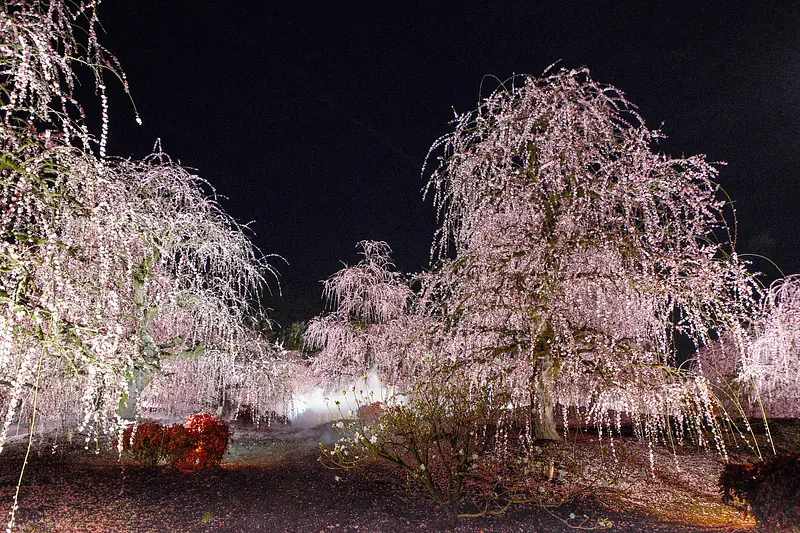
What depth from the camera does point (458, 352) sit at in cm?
693

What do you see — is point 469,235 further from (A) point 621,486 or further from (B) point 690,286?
(A) point 621,486

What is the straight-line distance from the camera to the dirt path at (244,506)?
523 centimetres

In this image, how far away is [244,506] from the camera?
616cm

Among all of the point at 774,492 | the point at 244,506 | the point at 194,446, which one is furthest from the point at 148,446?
the point at 774,492

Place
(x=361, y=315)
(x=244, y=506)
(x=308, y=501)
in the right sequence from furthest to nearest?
(x=361, y=315) → (x=308, y=501) → (x=244, y=506)

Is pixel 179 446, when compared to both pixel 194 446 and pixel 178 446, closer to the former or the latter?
pixel 178 446

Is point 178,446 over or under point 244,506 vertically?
over

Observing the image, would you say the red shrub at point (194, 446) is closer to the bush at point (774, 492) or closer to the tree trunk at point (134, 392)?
the tree trunk at point (134, 392)

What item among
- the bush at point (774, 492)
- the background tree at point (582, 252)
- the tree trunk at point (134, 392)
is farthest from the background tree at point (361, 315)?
the bush at point (774, 492)

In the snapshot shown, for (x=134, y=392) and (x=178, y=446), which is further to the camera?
(x=134, y=392)

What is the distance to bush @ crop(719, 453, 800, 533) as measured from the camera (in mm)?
4426

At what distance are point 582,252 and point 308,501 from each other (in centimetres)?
465

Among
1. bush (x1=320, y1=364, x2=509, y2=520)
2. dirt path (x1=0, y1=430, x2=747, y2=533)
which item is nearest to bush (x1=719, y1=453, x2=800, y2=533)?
dirt path (x1=0, y1=430, x2=747, y2=533)

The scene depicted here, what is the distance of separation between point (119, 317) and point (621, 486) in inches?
250
